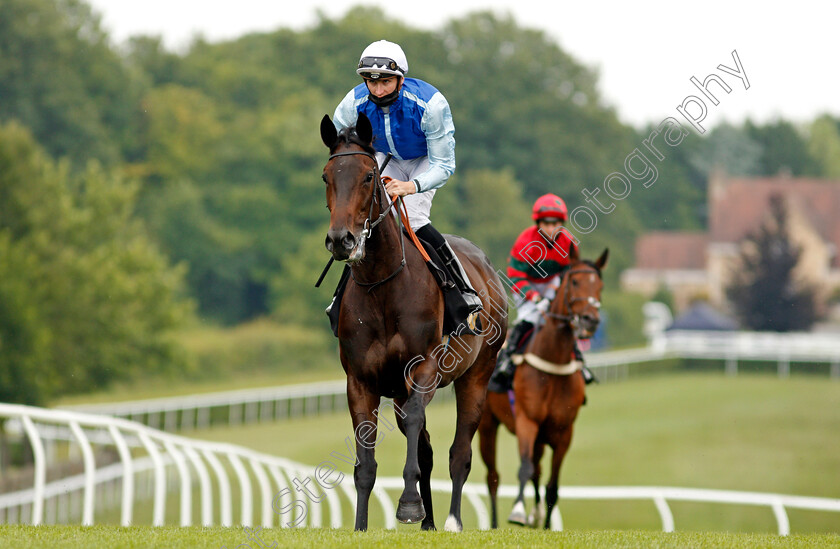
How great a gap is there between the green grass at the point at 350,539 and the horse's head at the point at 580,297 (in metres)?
2.66

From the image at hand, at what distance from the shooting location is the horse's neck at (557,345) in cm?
877

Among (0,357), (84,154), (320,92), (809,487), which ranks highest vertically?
(320,92)

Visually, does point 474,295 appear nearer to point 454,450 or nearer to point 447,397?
point 454,450

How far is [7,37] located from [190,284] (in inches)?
422

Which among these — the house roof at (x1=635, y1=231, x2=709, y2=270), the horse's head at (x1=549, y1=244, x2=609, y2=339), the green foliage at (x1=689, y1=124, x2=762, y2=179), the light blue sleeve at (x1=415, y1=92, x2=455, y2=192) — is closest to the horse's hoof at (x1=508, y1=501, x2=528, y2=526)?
the horse's head at (x1=549, y1=244, x2=609, y2=339)

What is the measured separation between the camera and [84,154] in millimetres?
40000

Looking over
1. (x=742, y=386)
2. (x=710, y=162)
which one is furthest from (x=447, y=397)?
(x=710, y=162)

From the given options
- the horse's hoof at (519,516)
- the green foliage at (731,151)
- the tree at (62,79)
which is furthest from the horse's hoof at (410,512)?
the green foliage at (731,151)

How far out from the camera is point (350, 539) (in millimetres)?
4965

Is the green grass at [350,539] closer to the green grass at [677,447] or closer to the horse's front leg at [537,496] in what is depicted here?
the horse's front leg at [537,496]

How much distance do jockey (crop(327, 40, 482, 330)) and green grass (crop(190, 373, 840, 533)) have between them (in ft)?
30.1

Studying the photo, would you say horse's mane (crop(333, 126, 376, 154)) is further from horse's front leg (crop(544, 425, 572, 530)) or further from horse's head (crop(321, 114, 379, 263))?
horse's front leg (crop(544, 425, 572, 530))

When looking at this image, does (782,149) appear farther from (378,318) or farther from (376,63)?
(378,318)

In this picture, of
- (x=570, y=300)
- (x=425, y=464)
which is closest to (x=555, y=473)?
(x=570, y=300)
